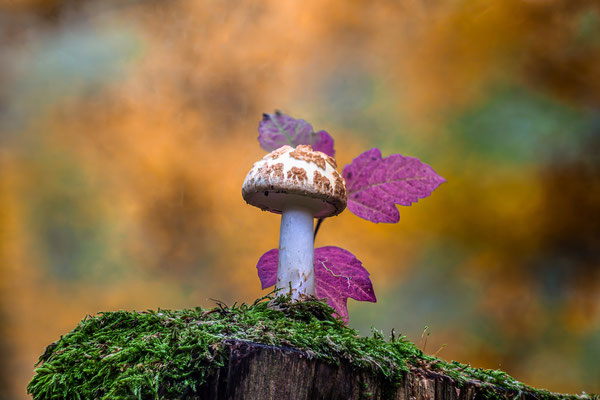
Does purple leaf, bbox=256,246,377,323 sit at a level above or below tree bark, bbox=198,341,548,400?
above

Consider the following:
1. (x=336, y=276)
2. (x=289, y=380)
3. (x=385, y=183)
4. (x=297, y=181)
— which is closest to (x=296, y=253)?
(x=336, y=276)

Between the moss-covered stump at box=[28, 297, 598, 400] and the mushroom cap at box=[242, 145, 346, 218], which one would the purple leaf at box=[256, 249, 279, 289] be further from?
the moss-covered stump at box=[28, 297, 598, 400]

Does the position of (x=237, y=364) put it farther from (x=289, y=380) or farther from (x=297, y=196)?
(x=297, y=196)

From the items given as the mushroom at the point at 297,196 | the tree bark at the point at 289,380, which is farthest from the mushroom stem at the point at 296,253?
the tree bark at the point at 289,380

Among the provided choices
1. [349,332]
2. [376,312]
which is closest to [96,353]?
[349,332]

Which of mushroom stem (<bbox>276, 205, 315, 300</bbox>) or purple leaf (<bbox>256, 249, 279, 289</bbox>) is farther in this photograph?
purple leaf (<bbox>256, 249, 279, 289</bbox>)

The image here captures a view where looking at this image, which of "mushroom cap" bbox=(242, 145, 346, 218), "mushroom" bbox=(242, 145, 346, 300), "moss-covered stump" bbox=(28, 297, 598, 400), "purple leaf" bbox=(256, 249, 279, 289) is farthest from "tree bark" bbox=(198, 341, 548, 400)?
"purple leaf" bbox=(256, 249, 279, 289)

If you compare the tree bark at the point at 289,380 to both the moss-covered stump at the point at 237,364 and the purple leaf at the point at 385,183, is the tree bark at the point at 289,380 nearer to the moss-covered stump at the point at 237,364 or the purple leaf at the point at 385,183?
the moss-covered stump at the point at 237,364

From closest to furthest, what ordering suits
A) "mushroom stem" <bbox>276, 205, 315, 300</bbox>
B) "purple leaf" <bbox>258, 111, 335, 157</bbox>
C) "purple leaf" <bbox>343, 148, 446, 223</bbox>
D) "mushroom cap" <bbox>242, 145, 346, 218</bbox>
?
"mushroom cap" <bbox>242, 145, 346, 218</bbox> → "mushroom stem" <bbox>276, 205, 315, 300</bbox> → "purple leaf" <bbox>343, 148, 446, 223</bbox> → "purple leaf" <bbox>258, 111, 335, 157</bbox>
